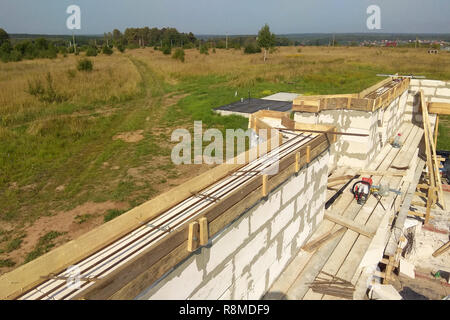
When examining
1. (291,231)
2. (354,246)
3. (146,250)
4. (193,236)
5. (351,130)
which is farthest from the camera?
(351,130)

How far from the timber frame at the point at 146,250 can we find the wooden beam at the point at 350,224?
2.39 m

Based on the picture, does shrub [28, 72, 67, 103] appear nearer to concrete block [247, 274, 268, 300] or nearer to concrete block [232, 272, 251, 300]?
concrete block [247, 274, 268, 300]

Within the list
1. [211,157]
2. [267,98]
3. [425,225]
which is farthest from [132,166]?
[267,98]

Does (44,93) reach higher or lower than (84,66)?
lower

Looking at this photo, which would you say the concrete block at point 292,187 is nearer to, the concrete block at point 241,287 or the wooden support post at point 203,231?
the concrete block at point 241,287

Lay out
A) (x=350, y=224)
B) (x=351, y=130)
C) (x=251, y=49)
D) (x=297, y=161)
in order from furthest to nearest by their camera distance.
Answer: (x=251, y=49) → (x=351, y=130) → (x=350, y=224) → (x=297, y=161)

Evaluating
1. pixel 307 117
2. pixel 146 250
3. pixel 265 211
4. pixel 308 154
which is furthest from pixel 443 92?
pixel 146 250

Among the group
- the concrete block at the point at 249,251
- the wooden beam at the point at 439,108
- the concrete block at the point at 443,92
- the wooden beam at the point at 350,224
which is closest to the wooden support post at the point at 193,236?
the concrete block at the point at 249,251

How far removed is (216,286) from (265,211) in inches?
44.8

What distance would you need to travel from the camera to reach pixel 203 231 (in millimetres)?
2963

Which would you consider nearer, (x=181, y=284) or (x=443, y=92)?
(x=181, y=284)

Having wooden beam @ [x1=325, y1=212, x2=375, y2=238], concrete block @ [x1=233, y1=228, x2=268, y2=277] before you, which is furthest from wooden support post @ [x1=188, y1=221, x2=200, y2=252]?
wooden beam @ [x1=325, y1=212, x2=375, y2=238]

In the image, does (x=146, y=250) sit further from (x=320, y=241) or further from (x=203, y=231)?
(x=320, y=241)

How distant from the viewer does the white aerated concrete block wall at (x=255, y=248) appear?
308 centimetres
